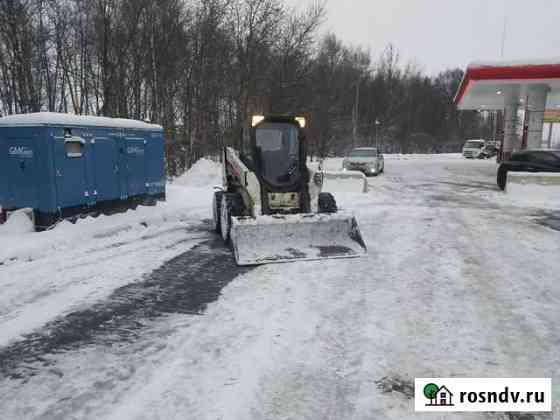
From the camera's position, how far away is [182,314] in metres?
4.88

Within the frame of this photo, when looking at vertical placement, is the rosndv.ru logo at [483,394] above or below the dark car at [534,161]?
below

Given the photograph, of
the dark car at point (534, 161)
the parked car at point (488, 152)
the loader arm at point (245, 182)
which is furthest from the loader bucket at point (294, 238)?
the parked car at point (488, 152)

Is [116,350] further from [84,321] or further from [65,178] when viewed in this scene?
[65,178]

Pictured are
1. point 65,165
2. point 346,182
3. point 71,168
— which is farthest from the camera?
point 346,182

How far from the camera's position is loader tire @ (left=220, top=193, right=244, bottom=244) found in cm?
795

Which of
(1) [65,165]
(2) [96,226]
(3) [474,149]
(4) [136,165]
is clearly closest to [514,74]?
(4) [136,165]

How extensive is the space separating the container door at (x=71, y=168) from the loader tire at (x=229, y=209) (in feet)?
10.4

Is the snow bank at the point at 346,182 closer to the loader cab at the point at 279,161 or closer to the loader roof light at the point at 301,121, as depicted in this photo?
the loader roof light at the point at 301,121

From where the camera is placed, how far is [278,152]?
802cm

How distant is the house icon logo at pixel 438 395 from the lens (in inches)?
129

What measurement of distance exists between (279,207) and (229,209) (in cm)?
90

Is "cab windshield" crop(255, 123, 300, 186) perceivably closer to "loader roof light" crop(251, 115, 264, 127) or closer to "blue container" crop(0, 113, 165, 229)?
"loader roof light" crop(251, 115, 264, 127)

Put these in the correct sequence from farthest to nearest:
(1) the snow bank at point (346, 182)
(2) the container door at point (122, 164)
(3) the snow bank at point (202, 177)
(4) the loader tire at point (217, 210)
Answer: (3) the snow bank at point (202, 177)
(1) the snow bank at point (346, 182)
(2) the container door at point (122, 164)
(4) the loader tire at point (217, 210)

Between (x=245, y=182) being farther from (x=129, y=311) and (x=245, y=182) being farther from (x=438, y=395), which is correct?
(x=438, y=395)
